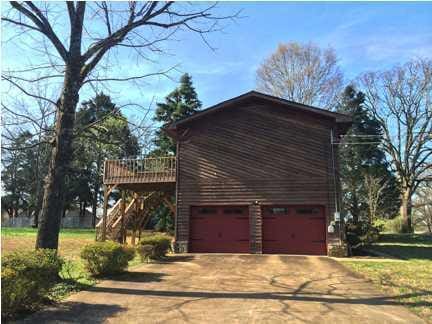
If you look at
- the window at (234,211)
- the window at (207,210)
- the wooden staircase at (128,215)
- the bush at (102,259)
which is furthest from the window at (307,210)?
the bush at (102,259)

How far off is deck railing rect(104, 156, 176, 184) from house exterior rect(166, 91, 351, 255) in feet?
4.00

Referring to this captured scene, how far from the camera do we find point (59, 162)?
918 centimetres

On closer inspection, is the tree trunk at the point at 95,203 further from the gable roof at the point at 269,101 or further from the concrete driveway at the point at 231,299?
the concrete driveway at the point at 231,299

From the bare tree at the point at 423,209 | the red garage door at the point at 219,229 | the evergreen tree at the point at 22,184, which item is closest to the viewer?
the red garage door at the point at 219,229

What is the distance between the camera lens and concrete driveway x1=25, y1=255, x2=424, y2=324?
6.54 m

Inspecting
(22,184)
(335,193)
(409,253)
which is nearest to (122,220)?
(335,193)

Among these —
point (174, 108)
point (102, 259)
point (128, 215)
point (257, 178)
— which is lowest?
point (102, 259)

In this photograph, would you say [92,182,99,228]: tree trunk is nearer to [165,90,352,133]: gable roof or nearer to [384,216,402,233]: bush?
[384,216,402,233]: bush

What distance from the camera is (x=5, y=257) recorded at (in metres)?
7.16

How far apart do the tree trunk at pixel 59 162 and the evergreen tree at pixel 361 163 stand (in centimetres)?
2676

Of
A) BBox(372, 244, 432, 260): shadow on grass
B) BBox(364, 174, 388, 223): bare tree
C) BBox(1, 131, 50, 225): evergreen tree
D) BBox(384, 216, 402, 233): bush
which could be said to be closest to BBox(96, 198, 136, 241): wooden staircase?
BBox(372, 244, 432, 260): shadow on grass

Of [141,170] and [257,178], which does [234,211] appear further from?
[141,170]

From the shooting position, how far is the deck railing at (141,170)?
63.8ft

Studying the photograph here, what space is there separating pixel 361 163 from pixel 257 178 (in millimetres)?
21478
